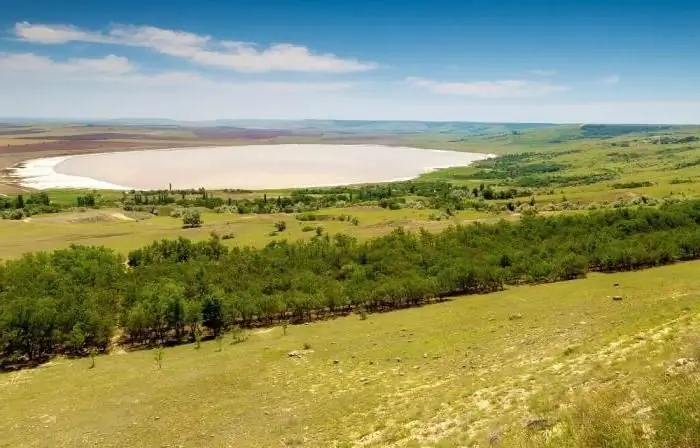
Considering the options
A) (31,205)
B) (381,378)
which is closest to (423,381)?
(381,378)

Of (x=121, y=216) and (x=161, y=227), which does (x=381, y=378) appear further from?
(x=121, y=216)

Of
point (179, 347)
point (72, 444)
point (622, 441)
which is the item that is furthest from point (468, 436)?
point (179, 347)

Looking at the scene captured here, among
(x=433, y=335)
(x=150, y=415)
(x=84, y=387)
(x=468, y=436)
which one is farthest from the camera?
(x=433, y=335)

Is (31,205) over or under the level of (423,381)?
under

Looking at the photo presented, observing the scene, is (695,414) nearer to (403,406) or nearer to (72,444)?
(403,406)

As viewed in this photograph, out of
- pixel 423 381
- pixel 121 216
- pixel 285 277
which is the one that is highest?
pixel 423 381

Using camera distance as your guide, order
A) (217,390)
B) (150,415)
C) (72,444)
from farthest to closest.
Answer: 1. (217,390)
2. (150,415)
3. (72,444)

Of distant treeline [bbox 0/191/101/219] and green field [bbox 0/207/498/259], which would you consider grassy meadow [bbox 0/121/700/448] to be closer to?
green field [bbox 0/207/498/259]

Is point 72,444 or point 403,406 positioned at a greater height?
point 403,406
